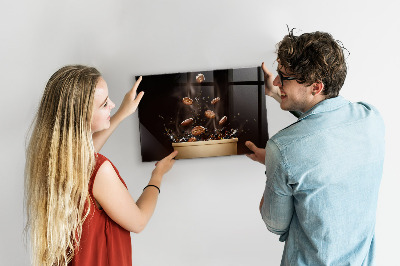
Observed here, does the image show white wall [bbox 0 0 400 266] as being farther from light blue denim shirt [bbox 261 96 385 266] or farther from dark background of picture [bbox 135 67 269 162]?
light blue denim shirt [bbox 261 96 385 266]

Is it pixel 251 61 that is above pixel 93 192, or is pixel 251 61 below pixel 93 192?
above

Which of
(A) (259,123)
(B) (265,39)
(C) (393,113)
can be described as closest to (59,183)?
(A) (259,123)

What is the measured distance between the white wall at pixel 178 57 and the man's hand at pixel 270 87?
8 cm

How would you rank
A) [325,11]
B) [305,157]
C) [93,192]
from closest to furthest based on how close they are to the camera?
[305,157]
[93,192]
[325,11]

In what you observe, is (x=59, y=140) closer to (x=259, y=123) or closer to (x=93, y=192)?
(x=93, y=192)

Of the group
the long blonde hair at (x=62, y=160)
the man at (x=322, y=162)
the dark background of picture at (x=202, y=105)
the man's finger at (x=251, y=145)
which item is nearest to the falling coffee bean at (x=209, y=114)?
the dark background of picture at (x=202, y=105)

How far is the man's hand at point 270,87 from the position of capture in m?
1.56

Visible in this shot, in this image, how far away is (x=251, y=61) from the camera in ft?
5.34

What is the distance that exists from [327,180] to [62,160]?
810mm

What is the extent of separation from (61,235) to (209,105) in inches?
31.3

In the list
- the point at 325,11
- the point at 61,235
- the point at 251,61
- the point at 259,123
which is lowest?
the point at 61,235

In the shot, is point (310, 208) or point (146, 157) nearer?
point (310, 208)

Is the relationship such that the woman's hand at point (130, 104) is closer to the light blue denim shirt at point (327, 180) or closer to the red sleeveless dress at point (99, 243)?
the red sleeveless dress at point (99, 243)

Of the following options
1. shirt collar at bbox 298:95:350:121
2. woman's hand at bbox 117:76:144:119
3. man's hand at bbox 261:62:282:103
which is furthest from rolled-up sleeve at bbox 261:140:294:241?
woman's hand at bbox 117:76:144:119
